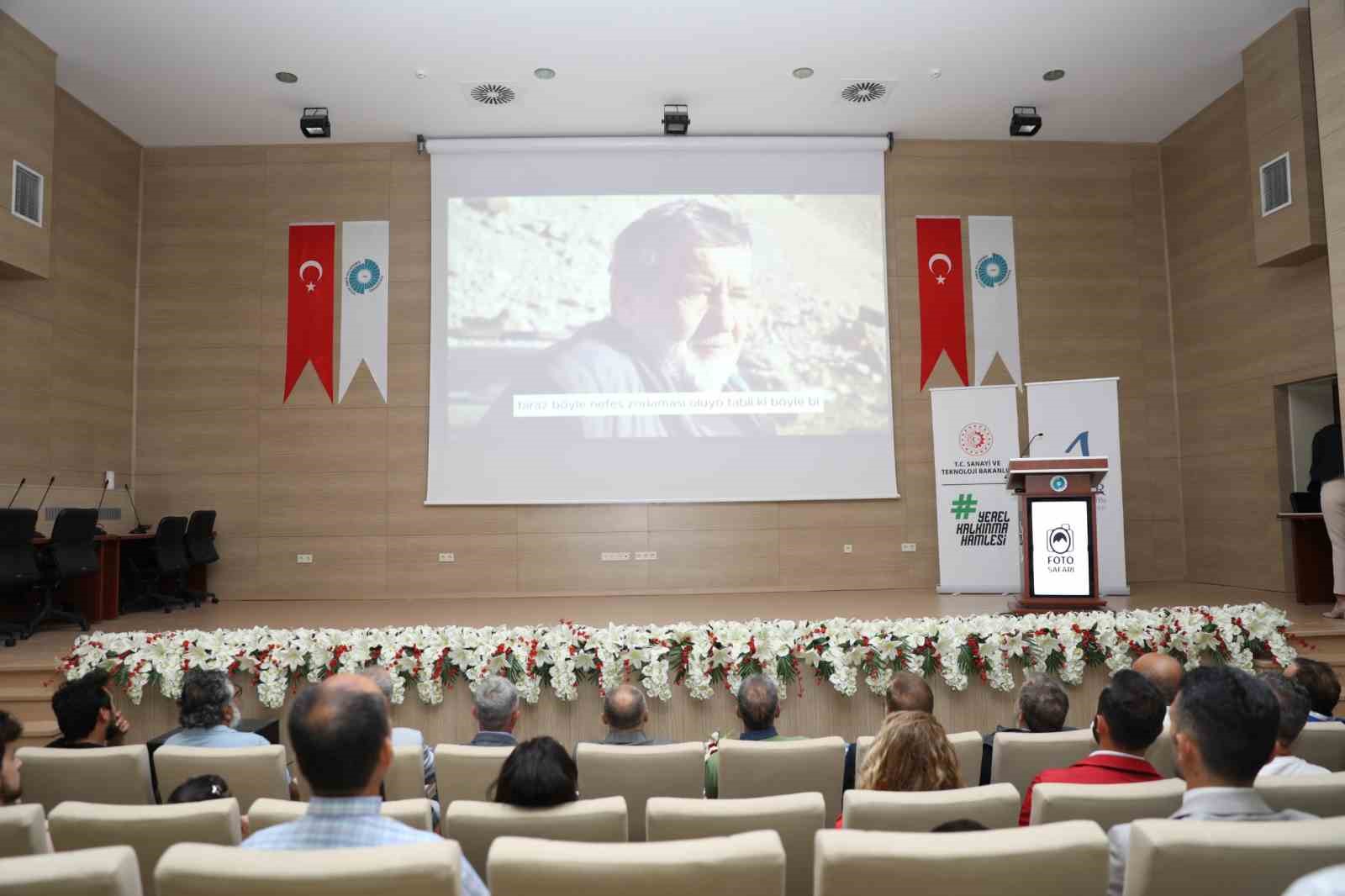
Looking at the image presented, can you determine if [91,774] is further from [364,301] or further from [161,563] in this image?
[364,301]

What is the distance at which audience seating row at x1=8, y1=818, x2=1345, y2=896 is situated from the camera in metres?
1.35

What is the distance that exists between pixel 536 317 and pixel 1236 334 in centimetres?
652

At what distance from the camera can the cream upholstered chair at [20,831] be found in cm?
178

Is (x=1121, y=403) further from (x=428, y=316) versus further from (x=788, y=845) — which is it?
(x=788, y=845)

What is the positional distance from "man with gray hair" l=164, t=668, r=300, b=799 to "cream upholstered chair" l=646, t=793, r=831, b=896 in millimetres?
1777

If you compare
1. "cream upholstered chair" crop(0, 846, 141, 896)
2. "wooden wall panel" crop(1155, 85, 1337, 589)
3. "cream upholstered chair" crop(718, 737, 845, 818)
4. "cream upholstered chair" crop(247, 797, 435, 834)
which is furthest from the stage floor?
"cream upholstered chair" crop(0, 846, 141, 896)

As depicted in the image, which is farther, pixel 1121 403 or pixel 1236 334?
pixel 1121 403

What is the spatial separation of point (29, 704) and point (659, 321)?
225 inches

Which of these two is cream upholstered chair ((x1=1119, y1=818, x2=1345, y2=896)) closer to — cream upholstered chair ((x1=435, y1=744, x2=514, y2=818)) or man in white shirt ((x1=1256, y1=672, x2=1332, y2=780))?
man in white shirt ((x1=1256, y1=672, x2=1332, y2=780))

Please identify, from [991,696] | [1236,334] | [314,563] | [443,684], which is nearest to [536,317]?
[314,563]

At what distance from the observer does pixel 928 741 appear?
6.87ft

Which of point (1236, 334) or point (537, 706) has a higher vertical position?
point (1236, 334)

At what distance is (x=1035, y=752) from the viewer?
2645 millimetres

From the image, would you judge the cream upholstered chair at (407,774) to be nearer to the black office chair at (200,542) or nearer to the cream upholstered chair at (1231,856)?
the cream upholstered chair at (1231,856)
